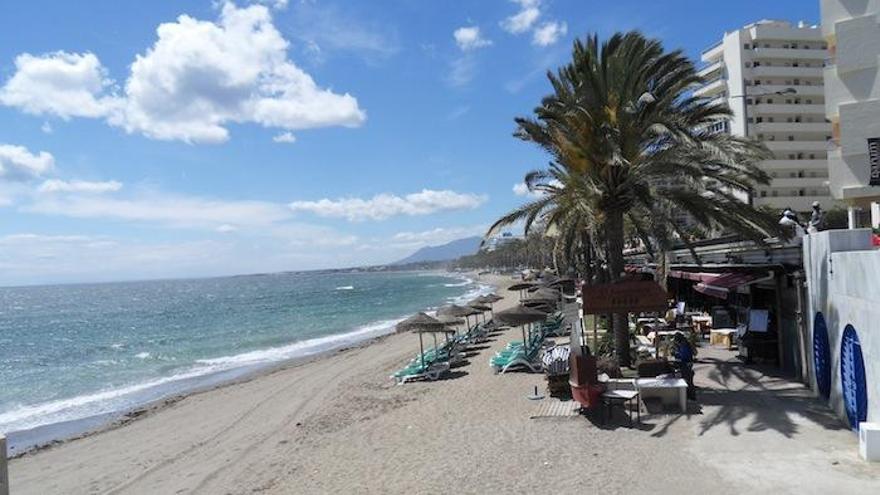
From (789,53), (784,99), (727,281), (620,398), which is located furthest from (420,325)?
(789,53)

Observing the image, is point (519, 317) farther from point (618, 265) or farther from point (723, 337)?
point (723, 337)

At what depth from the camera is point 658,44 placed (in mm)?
14836

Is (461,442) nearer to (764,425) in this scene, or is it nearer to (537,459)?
(537,459)

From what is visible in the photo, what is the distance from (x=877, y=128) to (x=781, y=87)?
42886 millimetres

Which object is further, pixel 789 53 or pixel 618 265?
pixel 789 53

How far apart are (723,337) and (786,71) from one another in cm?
5425

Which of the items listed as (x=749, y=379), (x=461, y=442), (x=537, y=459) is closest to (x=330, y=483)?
(x=461, y=442)

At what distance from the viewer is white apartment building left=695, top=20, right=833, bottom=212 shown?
61.0m

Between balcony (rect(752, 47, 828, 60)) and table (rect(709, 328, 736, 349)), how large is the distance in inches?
2100

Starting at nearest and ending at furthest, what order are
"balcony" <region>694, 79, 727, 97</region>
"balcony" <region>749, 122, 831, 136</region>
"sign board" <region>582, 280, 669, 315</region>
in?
"sign board" <region>582, 280, 669, 315</region> → "balcony" <region>749, 122, 831, 136</region> → "balcony" <region>694, 79, 727, 97</region>

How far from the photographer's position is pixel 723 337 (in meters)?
18.9

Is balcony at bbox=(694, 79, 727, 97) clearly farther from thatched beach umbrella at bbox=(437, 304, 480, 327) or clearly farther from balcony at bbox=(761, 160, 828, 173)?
thatched beach umbrella at bbox=(437, 304, 480, 327)

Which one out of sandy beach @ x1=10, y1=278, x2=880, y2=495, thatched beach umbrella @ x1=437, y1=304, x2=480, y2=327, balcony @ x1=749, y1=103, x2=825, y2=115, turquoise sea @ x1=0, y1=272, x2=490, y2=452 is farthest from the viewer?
balcony @ x1=749, y1=103, x2=825, y2=115

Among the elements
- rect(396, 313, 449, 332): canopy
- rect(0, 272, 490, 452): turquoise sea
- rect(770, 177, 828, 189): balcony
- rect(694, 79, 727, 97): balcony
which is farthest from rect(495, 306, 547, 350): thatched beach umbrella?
rect(694, 79, 727, 97): balcony
